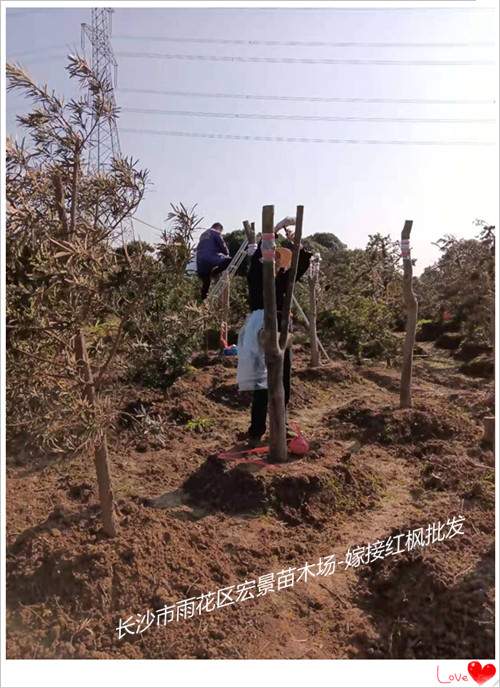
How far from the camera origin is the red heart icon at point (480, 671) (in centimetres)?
219

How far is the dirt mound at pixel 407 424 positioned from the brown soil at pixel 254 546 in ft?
0.08

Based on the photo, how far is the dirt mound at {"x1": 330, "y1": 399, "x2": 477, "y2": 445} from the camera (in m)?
5.54

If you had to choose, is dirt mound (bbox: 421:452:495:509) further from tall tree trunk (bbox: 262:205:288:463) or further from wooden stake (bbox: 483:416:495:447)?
tall tree trunk (bbox: 262:205:288:463)

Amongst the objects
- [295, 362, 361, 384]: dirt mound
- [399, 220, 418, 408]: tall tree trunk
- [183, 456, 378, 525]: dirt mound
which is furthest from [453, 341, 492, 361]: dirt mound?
[183, 456, 378, 525]: dirt mound

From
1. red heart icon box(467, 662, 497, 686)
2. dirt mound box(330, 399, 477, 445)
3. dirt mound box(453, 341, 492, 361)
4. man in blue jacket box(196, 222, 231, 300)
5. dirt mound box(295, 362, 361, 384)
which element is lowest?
red heart icon box(467, 662, 497, 686)

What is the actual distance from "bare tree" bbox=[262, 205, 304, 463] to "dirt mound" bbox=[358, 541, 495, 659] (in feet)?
4.52

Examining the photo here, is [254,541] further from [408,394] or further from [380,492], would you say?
[408,394]

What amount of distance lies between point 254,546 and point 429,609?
3.61ft

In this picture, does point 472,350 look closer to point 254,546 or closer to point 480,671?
point 254,546

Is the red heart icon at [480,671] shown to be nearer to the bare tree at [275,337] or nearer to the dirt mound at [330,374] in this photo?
the bare tree at [275,337]

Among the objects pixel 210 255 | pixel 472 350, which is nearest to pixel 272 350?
pixel 210 255

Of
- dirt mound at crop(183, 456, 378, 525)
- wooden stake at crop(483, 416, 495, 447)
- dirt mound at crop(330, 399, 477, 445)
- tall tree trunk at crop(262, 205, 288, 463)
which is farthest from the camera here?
dirt mound at crop(330, 399, 477, 445)

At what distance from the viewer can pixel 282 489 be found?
152 inches

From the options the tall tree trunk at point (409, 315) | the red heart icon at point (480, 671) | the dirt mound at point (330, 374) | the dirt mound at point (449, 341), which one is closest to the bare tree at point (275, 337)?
the red heart icon at point (480, 671)
